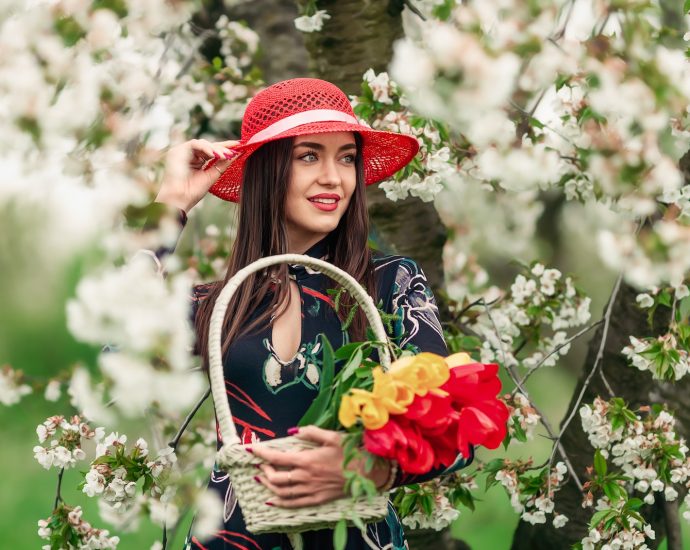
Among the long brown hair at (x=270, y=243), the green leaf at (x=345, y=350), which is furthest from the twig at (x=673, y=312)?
the green leaf at (x=345, y=350)

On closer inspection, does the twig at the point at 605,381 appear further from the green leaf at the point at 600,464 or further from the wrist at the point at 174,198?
the wrist at the point at 174,198

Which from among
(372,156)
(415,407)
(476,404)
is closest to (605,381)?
(372,156)

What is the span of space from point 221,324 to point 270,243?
1.45ft

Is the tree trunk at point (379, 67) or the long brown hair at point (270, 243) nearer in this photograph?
the long brown hair at point (270, 243)

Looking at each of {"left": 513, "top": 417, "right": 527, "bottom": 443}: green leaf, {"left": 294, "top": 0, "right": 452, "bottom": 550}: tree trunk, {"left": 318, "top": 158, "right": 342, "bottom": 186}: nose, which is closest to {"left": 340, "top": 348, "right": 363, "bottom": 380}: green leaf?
{"left": 318, "top": 158, "right": 342, "bottom": 186}: nose

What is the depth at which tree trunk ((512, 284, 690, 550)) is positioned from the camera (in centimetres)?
265

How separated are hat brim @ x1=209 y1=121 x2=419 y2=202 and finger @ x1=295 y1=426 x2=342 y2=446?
0.63 meters

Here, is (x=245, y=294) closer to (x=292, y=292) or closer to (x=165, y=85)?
(x=292, y=292)

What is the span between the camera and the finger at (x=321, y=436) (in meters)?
1.47

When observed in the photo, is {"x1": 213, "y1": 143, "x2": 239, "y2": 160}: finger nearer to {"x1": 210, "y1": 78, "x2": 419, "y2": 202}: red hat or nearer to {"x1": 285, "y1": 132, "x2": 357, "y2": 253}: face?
{"x1": 210, "y1": 78, "x2": 419, "y2": 202}: red hat

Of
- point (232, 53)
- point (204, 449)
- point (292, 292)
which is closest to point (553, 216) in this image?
point (232, 53)

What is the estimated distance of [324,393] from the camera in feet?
4.99

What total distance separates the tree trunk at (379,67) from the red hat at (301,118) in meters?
0.60

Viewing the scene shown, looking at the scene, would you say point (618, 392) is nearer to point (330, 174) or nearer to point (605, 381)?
point (605, 381)
